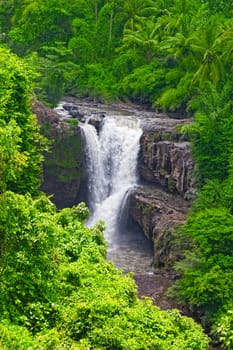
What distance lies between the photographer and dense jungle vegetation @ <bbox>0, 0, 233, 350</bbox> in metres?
10.3

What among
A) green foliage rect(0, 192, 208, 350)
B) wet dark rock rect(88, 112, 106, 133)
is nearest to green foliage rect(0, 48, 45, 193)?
green foliage rect(0, 192, 208, 350)

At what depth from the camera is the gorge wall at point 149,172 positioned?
85.7 feet

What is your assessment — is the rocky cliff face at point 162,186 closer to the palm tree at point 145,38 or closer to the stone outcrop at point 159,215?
the stone outcrop at point 159,215

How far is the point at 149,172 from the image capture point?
2905 cm

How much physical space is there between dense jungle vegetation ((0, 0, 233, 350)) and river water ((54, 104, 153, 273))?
155 inches

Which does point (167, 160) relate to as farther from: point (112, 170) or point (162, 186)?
point (112, 170)

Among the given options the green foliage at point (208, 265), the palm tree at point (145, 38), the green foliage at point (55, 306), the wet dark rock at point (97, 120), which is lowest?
the green foliage at point (208, 265)

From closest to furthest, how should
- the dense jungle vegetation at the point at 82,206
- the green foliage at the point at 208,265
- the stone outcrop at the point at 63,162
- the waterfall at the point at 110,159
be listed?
the dense jungle vegetation at the point at 82,206 < the green foliage at the point at 208,265 < the stone outcrop at the point at 63,162 < the waterfall at the point at 110,159

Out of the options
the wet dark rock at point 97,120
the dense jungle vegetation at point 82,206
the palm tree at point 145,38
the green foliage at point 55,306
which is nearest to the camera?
the green foliage at point 55,306

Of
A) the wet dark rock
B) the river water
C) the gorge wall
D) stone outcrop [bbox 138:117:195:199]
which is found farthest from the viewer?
the wet dark rock

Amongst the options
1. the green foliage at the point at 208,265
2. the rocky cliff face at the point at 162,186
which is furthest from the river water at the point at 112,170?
the green foliage at the point at 208,265

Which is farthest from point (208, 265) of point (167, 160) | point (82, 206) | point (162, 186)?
point (162, 186)

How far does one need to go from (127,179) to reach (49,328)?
63.8 ft

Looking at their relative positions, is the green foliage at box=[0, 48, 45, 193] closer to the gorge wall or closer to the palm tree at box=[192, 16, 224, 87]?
the gorge wall
